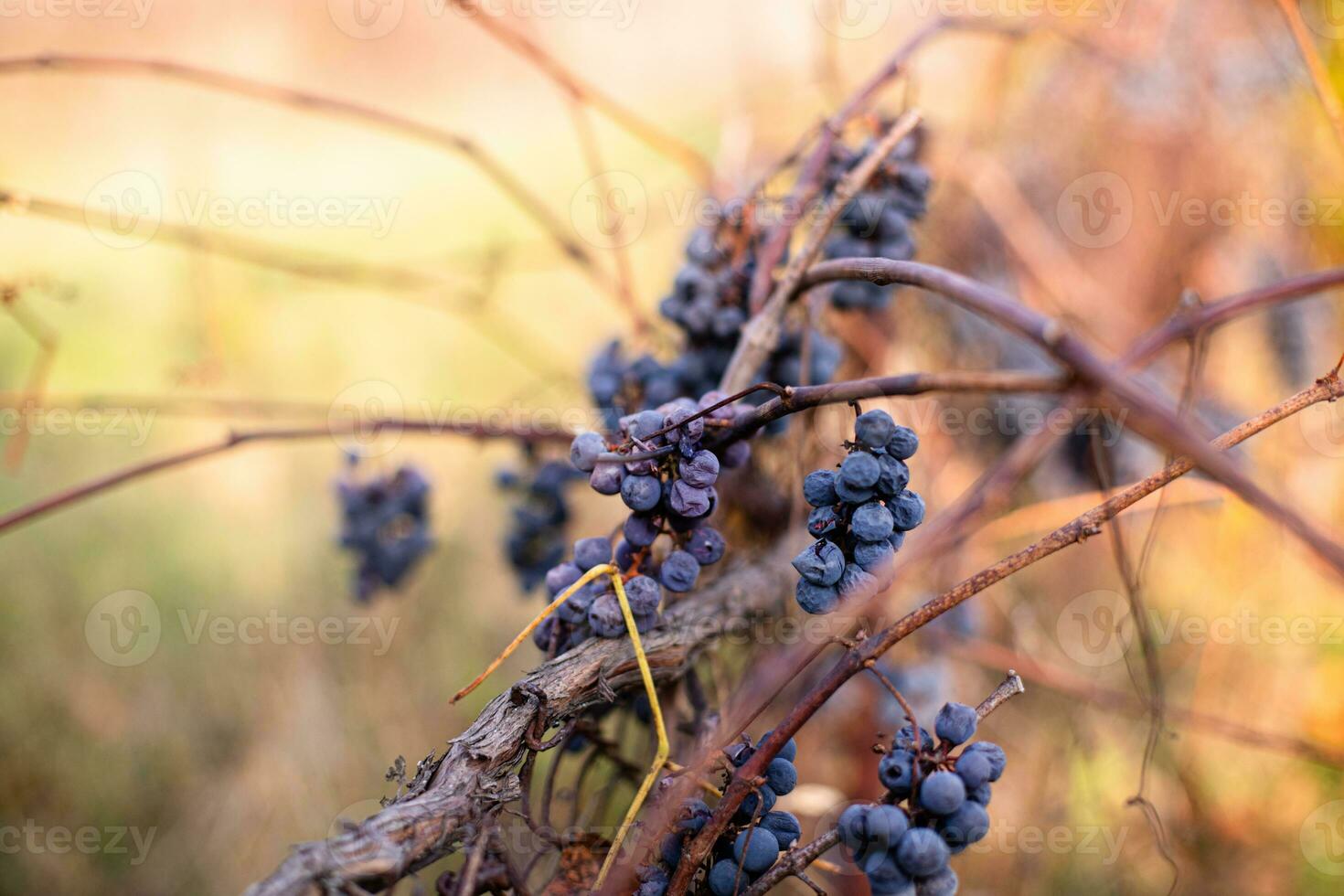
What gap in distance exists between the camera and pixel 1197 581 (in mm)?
2898

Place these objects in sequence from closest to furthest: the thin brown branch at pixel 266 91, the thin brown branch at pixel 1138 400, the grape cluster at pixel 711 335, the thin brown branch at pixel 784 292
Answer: the thin brown branch at pixel 1138 400 < the thin brown branch at pixel 784 292 < the grape cluster at pixel 711 335 < the thin brown branch at pixel 266 91

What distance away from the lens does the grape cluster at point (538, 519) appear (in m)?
1.77

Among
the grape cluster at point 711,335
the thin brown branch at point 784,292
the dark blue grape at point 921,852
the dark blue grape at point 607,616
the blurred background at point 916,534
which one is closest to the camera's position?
the dark blue grape at point 921,852

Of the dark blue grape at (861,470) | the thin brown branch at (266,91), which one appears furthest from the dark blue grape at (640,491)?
the thin brown branch at (266,91)

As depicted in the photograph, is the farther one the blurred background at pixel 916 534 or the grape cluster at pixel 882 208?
the blurred background at pixel 916 534

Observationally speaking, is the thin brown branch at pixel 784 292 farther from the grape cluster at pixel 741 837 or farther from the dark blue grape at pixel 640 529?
the grape cluster at pixel 741 837

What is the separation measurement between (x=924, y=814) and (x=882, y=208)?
3.07 feet

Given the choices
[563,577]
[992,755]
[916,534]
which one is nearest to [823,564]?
[992,755]

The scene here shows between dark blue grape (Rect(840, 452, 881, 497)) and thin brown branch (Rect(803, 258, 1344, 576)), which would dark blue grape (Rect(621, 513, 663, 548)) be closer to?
dark blue grape (Rect(840, 452, 881, 497))

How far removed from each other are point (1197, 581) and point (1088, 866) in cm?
99

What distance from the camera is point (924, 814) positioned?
866 mm

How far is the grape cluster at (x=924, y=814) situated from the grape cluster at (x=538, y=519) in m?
1.00

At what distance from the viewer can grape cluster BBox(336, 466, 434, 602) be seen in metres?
1.99

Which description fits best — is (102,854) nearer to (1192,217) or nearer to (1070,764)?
(1070,764)
